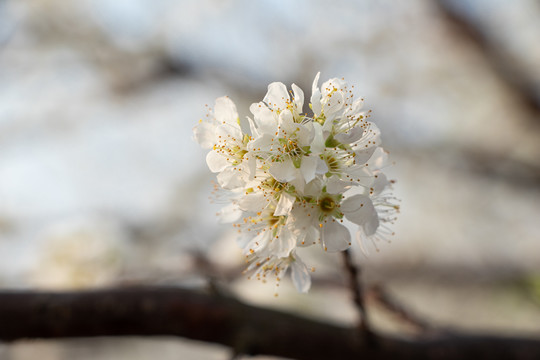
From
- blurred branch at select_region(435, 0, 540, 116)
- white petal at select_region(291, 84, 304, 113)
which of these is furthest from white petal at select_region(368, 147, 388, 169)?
blurred branch at select_region(435, 0, 540, 116)

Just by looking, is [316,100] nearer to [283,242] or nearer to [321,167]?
[321,167]

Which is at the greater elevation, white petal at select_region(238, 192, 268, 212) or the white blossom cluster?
the white blossom cluster

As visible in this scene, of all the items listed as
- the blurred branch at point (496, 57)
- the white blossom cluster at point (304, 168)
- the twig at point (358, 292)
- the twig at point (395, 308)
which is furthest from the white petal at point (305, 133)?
the blurred branch at point (496, 57)

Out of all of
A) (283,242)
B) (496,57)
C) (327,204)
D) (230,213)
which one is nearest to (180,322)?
(230,213)

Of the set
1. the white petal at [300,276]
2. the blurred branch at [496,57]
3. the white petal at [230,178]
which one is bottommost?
the white petal at [300,276]

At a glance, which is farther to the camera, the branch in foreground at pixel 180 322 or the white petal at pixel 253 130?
the branch in foreground at pixel 180 322

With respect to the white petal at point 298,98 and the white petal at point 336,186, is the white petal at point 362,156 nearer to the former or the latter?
the white petal at point 336,186

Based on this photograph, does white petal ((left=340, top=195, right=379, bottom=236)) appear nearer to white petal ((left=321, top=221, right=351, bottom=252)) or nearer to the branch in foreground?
white petal ((left=321, top=221, right=351, bottom=252))

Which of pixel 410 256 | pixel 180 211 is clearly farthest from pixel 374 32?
pixel 180 211
